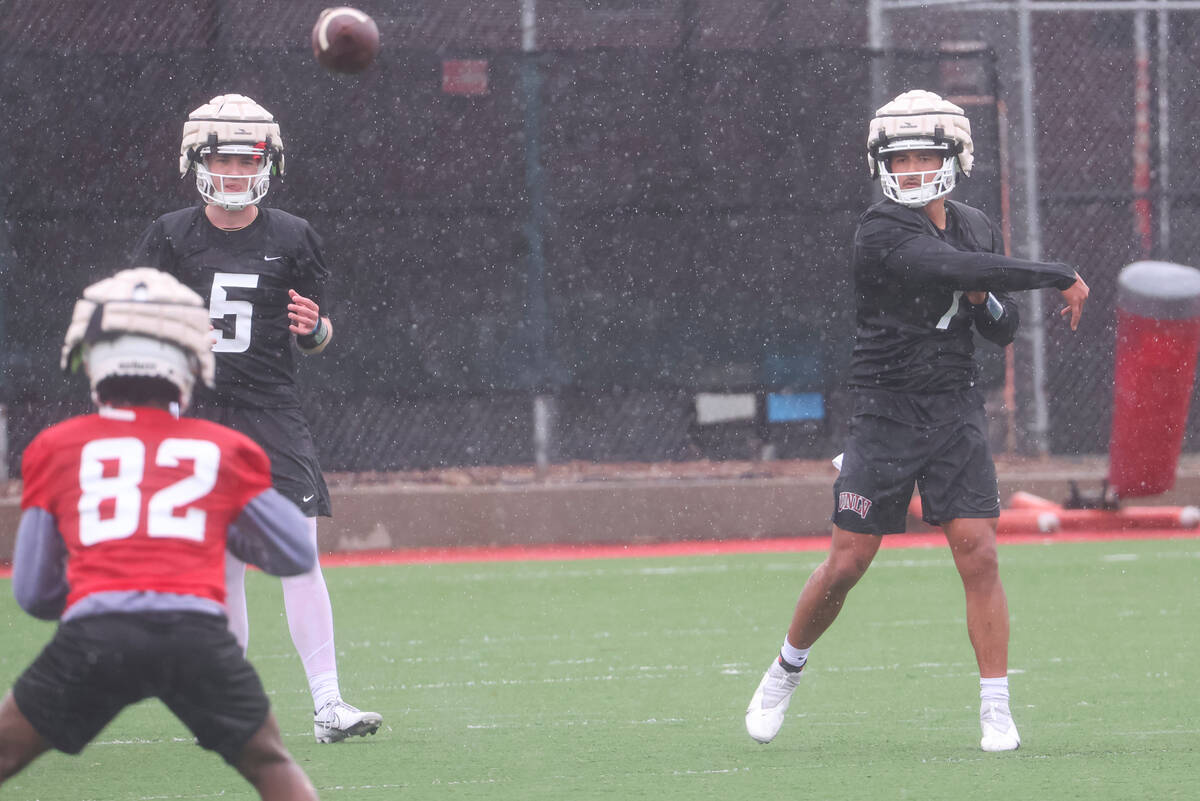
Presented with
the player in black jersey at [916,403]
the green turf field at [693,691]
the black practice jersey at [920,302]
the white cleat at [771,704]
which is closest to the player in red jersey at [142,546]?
the green turf field at [693,691]

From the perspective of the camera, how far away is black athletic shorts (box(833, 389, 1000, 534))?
5.61 m

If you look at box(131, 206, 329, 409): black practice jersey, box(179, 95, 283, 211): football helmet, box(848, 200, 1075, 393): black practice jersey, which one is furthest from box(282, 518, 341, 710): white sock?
box(848, 200, 1075, 393): black practice jersey

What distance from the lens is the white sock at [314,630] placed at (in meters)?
5.75

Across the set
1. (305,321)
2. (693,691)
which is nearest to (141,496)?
(305,321)

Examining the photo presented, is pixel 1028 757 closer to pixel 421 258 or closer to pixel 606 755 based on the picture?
pixel 606 755

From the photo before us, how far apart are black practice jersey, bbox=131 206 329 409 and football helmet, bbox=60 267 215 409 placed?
2.10 metres

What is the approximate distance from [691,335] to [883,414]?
6387 mm

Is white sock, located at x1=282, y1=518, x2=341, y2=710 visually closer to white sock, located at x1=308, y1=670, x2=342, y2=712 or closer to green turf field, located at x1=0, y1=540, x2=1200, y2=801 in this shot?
white sock, located at x1=308, y1=670, x2=342, y2=712

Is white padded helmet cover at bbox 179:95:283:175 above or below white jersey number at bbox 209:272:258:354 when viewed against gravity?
above

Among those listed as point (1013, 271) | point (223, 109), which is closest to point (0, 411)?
point (223, 109)

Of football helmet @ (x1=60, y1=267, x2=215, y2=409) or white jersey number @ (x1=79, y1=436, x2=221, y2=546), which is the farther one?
football helmet @ (x1=60, y1=267, x2=215, y2=409)

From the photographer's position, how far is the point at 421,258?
11805 millimetres

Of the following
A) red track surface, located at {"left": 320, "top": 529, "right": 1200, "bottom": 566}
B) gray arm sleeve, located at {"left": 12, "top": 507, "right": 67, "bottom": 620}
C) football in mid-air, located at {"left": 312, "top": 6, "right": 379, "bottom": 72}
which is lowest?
red track surface, located at {"left": 320, "top": 529, "right": 1200, "bottom": 566}

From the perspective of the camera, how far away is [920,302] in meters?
5.71
